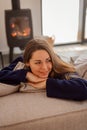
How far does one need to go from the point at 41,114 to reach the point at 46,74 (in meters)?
0.26

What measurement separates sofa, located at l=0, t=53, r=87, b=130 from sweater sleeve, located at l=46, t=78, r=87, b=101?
2 cm

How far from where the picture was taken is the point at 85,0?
3.64m

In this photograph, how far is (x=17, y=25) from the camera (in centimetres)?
308

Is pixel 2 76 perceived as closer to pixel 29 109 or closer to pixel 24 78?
pixel 24 78

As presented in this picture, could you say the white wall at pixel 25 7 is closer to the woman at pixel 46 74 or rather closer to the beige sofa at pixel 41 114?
the woman at pixel 46 74

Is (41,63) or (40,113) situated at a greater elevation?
(41,63)

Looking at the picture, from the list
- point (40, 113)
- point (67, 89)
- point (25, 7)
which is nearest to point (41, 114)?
point (40, 113)

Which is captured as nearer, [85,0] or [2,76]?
[2,76]

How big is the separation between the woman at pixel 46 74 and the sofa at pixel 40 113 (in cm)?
5

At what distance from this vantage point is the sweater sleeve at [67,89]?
3.37 ft

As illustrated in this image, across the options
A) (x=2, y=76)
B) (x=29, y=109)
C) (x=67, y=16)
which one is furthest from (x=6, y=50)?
(x=29, y=109)

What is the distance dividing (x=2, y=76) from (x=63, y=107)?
0.39 m

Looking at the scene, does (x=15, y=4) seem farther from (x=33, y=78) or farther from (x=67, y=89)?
(x=67, y=89)

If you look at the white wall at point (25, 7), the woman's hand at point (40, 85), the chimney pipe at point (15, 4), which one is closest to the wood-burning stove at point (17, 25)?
the chimney pipe at point (15, 4)
